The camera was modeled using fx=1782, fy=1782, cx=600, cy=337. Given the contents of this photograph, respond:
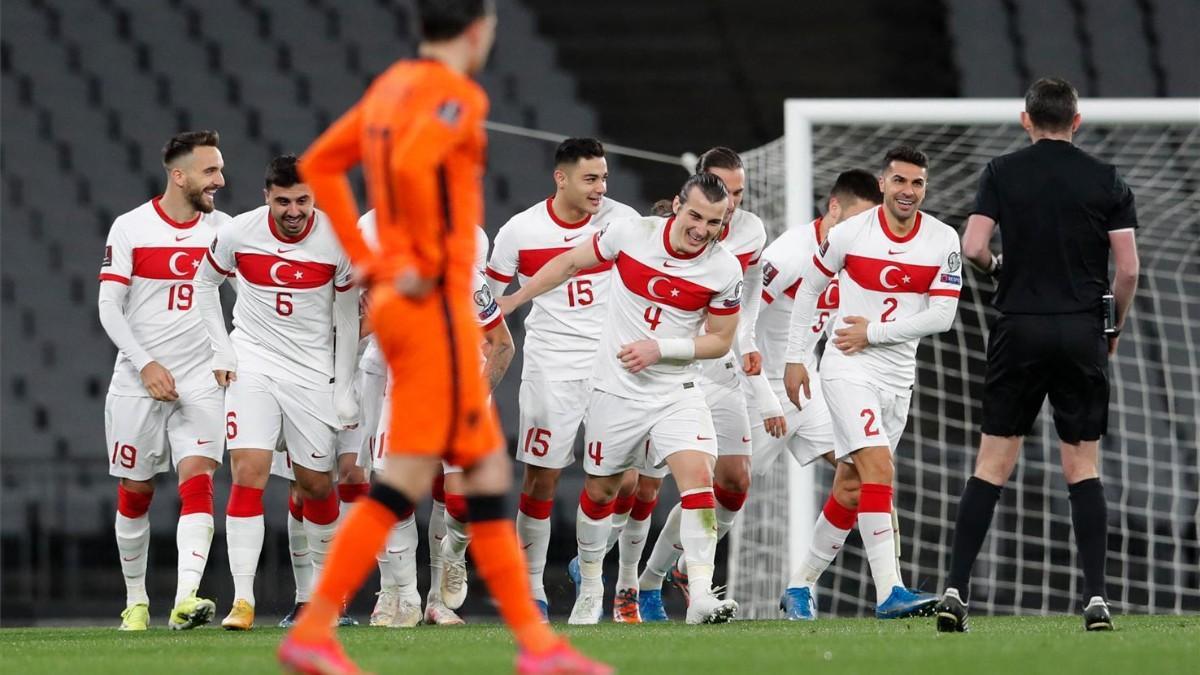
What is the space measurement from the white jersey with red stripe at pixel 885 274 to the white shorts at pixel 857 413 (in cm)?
5

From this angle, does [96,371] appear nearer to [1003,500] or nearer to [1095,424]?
[1003,500]

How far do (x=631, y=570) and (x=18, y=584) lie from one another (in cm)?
574

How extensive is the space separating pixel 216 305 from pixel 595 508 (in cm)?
186

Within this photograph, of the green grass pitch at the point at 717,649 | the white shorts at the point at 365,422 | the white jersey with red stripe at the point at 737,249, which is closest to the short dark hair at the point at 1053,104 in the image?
the green grass pitch at the point at 717,649

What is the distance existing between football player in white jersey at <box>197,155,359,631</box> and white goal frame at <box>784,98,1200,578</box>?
304 centimetres

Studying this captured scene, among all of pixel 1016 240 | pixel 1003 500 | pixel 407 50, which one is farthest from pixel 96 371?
pixel 1016 240

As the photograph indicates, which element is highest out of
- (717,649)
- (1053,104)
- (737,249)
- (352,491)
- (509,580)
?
(1053,104)

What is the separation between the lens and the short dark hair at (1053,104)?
607cm

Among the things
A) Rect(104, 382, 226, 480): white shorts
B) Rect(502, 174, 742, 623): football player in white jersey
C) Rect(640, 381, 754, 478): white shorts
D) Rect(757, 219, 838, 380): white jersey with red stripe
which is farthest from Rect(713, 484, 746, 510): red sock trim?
Rect(104, 382, 226, 480): white shorts

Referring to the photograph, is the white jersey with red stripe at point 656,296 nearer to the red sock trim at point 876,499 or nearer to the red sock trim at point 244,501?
the red sock trim at point 876,499

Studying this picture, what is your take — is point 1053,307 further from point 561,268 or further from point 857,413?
point 561,268

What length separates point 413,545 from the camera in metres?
7.95

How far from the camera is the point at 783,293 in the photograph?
8.91 meters

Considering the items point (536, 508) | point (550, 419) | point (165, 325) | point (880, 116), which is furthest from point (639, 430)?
point (880, 116)
